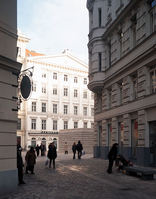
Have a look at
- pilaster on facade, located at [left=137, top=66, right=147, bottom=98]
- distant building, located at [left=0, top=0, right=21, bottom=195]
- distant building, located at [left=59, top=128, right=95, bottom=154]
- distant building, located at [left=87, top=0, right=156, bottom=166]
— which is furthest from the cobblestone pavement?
distant building, located at [left=59, top=128, right=95, bottom=154]

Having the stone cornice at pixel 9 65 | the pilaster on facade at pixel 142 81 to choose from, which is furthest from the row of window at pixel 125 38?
the stone cornice at pixel 9 65

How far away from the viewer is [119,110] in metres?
24.9

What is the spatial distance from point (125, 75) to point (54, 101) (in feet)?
143

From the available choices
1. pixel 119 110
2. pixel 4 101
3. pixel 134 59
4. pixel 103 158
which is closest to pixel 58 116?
pixel 103 158

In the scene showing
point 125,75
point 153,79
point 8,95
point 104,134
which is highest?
point 125,75

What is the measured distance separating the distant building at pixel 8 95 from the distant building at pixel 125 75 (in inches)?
377

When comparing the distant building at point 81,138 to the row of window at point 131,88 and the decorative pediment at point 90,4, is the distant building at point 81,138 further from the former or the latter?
the decorative pediment at point 90,4

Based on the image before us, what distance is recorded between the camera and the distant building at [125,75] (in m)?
19.7

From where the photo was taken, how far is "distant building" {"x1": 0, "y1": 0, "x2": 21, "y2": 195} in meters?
10.7

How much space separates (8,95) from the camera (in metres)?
11.1

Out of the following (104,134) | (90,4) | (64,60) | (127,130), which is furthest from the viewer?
(64,60)

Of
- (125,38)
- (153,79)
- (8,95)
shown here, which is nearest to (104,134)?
(125,38)

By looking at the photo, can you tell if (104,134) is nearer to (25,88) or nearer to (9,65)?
(25,88)

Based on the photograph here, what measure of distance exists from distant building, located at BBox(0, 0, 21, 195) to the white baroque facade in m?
50.8
